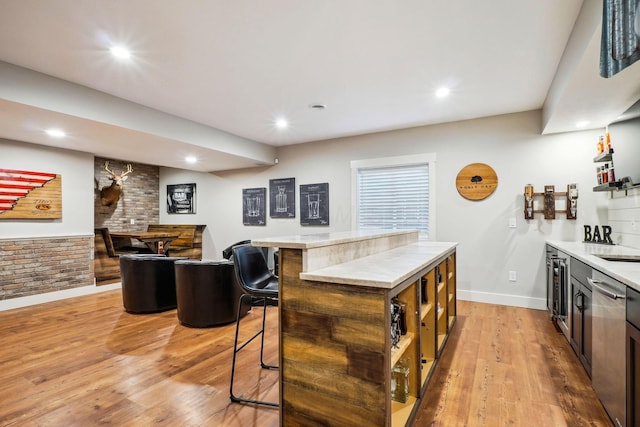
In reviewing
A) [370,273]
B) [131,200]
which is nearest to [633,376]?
[370,273]

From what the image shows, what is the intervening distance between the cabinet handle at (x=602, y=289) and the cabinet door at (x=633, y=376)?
180 mm

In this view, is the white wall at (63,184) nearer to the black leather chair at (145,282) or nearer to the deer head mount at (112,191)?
the deer head mount at (112,191)

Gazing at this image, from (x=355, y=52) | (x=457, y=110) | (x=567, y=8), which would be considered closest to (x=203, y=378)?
(x=355, y=52)

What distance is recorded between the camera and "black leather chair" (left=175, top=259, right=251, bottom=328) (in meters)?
3.44

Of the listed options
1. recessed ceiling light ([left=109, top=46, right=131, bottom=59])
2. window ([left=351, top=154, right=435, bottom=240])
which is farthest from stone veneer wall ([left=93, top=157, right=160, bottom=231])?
window ([left=351, top=154, right=435, bottom=240])

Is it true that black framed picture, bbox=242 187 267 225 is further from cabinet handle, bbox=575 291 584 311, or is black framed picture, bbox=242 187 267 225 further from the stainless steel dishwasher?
the stainless steel dishwasher

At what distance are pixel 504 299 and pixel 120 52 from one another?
16.4 ft

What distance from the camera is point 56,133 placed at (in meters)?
3.97

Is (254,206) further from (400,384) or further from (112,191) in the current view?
(400,384)

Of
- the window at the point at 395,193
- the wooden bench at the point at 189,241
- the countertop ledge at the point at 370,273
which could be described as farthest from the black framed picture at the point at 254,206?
the countertop ledge at the point at 370,273

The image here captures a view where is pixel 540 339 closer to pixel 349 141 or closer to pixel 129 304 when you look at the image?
pixel 349 141

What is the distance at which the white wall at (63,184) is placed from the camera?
445 cm

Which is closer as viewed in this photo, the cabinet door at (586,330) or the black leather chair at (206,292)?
the cabinet door at (586,330)

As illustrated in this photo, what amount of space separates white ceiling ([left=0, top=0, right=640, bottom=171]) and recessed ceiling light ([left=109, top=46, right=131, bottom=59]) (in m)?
0.07
